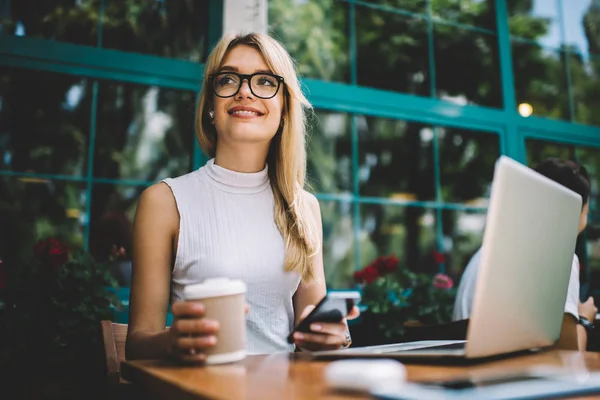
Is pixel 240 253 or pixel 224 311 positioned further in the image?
pixel 240 253

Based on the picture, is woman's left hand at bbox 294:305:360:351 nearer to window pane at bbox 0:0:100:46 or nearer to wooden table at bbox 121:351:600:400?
wooden table at bbox 121:351:600:400

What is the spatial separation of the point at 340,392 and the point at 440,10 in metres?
3.75

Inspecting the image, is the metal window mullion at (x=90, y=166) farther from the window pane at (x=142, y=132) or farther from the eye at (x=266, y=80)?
the eye at (x=266, y=80)

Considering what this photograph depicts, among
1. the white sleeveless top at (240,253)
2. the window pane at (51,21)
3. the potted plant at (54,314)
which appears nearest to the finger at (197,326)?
the white sleeveless top at (240,253)

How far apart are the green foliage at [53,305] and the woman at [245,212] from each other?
0.79 meters

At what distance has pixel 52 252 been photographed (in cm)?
219

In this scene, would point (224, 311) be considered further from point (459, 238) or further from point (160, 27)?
point (459, 238)

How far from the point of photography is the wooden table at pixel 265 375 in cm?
67

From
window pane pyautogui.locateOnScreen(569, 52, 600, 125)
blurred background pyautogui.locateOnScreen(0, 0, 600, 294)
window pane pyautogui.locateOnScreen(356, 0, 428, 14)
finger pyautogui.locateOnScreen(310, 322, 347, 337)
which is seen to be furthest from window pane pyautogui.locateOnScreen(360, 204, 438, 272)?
finger pyautogui.locateOnScreen(310, 322, 347, 337)

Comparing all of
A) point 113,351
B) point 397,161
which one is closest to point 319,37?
point 397,161

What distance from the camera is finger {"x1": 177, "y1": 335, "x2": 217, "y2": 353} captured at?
0.86m

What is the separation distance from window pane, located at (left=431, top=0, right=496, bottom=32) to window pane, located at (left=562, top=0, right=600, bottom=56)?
85 cm

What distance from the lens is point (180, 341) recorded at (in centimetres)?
87

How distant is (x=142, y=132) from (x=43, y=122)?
0.51m
